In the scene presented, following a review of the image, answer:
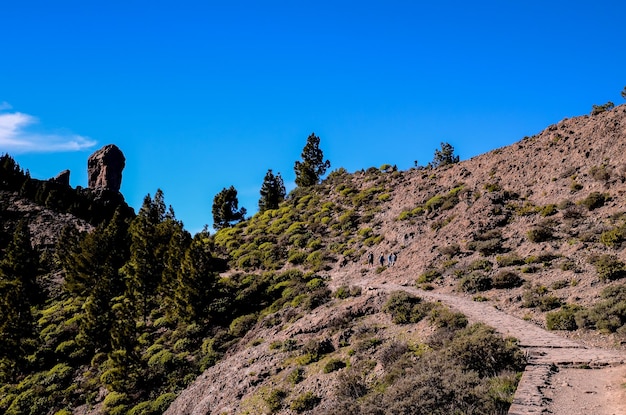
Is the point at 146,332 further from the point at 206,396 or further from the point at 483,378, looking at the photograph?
the point at 483,378

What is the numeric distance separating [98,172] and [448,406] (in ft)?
452

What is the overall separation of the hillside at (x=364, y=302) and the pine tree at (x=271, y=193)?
1561 cm

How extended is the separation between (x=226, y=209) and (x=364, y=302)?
58.9 meters

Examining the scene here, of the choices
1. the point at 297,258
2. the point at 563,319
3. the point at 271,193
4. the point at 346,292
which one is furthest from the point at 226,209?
the point at 563,319

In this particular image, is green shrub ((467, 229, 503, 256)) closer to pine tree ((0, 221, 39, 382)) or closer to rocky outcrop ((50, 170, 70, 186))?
pine tree ((0, 221, 39, 382))


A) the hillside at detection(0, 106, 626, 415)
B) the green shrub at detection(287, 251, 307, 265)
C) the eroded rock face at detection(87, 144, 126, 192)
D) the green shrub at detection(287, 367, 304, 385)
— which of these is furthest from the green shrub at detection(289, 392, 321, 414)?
the eroded rock face at detection(87, 144, 126, 192)

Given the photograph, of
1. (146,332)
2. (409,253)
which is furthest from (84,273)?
(409,253)

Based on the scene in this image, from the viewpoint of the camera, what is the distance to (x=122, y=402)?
31500 millimetres

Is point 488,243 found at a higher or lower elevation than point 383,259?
lower

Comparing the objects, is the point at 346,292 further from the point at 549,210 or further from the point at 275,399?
the point at 549,210

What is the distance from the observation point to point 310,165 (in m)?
89.9

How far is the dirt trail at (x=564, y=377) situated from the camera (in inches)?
514

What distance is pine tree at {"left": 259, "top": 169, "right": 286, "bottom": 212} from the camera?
274ft

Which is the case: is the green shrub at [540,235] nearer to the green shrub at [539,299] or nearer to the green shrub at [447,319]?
the green shrub at [539,299]
